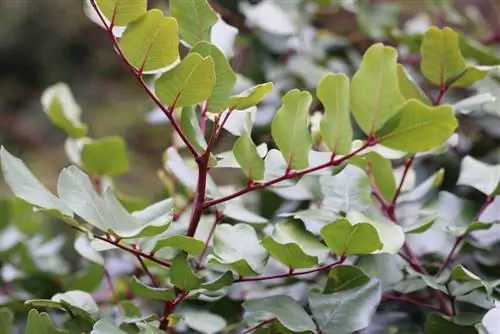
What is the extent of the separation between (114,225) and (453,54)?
256 mm

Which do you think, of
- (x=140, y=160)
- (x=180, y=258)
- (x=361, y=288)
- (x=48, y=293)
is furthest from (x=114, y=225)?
(x=140, y=160)

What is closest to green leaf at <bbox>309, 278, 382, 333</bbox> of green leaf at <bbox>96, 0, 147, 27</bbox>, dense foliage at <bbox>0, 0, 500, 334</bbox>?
dense foliage at <bbox>0, 0, 500, 334</bbox>

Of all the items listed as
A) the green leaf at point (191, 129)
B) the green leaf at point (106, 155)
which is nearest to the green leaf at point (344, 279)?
the green leaf at point (191, 129)

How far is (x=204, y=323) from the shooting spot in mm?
483

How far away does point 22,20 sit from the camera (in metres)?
2.54

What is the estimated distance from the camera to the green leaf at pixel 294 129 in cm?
39

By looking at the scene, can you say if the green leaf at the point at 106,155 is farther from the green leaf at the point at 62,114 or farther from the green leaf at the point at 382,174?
the green leaf at the point at 382,174

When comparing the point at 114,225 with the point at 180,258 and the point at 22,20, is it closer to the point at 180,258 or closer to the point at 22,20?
the point at 180,258

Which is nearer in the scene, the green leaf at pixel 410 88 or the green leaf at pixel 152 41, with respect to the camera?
the green leaf at pixel 152 41

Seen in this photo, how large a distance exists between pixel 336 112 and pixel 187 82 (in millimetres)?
88

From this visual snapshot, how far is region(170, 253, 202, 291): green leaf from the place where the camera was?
15.9 inches

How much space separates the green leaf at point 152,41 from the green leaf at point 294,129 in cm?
7

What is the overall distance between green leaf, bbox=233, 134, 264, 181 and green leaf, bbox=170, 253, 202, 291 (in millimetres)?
65

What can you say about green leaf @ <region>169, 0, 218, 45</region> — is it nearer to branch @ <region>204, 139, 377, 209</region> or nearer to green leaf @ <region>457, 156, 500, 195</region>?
branch @ <region>204, 139, 377, 209</region>
